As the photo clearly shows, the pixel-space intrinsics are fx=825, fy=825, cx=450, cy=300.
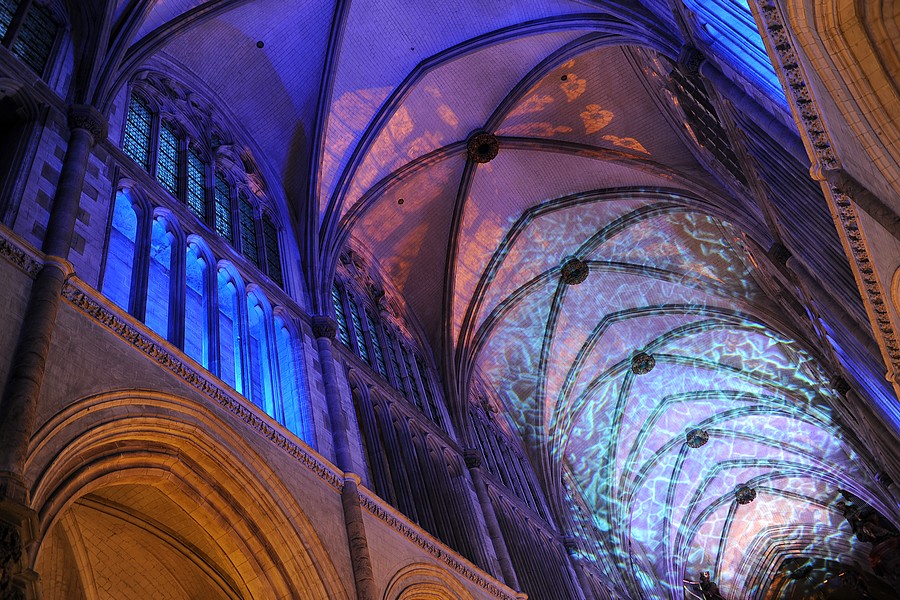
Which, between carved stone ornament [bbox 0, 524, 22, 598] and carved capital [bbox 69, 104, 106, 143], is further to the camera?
carved capital [bbox 69, 104, 106, 143]

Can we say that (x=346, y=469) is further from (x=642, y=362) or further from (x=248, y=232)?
(x=642, y=362)

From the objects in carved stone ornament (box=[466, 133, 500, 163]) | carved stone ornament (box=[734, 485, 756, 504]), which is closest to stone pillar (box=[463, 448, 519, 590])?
carved stone ornament (box=[466, 133, 500, 163])

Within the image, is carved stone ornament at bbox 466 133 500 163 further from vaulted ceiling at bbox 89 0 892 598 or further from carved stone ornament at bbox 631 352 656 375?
carved stone ornament at bbox 631 352 656 375

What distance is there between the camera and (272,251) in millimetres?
15047

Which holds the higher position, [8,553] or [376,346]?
[376,346]

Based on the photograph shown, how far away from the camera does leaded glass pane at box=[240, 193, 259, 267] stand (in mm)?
14109

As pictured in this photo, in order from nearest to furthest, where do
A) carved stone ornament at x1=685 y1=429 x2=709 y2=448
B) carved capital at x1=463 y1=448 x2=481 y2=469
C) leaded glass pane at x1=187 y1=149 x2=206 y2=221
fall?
1. leaded glass pane at x1=187 y1=149 x2=206 y2=221
2. carved capital at x1=463 y1=448 x2=481 y2=469
3. carved stone ornament at x1=685 y1=429 x2=709 y2=448

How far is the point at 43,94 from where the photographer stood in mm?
10445

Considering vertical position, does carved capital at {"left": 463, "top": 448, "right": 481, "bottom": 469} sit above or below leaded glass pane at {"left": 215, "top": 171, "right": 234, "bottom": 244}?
below

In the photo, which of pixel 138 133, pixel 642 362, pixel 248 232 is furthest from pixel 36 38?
pixel 642 362

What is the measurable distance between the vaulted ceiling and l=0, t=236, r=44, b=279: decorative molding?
4.33 m

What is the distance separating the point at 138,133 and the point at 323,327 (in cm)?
425

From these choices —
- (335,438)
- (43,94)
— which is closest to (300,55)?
(43,94)

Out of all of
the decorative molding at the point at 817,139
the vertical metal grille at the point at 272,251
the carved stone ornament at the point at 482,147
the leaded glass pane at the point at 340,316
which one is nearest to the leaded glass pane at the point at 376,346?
the leaded glass pane at the point at 340,316
